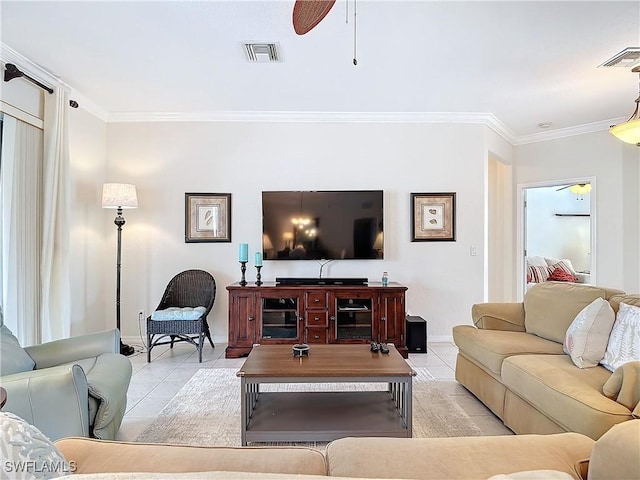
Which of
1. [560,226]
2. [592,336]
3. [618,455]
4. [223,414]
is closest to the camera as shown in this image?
[618,455]

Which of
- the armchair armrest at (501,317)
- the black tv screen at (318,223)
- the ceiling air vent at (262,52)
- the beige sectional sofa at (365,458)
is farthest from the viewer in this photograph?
the black tv screen at (318,223)

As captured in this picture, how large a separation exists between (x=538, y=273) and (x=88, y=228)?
280 inches

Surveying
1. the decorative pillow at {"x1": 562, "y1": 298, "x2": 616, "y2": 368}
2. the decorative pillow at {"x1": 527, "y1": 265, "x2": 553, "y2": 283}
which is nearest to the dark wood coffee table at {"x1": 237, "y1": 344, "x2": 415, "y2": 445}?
the decorative pillow at {"x1": 562, "y1": 298, "x2": 616, "y2": 368}

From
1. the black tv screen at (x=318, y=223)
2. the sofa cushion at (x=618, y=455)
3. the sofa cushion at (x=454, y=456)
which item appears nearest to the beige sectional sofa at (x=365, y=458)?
the sofa cushion at (x=454, y=456)

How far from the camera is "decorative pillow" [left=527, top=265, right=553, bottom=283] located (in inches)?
280

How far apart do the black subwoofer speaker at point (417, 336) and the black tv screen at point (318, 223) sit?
34.9 inches

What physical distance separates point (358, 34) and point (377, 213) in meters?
2.06

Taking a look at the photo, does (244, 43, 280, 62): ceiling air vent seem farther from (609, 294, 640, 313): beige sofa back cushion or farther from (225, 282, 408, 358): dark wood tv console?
(609, 294, 640, 313): beige sofa back cushion

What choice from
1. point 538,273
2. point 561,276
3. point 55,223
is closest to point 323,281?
point 55,223

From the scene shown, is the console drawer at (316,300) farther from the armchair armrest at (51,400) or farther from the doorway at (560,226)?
the doorway at (560,226)

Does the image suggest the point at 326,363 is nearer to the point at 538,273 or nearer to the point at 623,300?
the point at 623,300

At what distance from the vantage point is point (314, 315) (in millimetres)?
4086

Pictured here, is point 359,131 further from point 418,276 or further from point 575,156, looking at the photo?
point 575,156

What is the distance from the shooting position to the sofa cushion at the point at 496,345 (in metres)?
2.53
